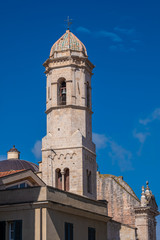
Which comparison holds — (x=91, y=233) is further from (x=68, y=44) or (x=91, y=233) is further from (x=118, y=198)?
(x=118, y=198)

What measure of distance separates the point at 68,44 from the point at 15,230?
25.9 meters

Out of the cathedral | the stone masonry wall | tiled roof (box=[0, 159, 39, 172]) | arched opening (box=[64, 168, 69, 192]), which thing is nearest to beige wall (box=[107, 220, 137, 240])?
the cathedral

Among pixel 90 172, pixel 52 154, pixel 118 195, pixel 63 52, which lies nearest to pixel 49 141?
pixel 52 154

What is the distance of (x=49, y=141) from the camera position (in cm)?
5225

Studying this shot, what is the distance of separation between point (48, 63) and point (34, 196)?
23.6 m

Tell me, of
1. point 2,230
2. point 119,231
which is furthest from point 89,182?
point 2,230

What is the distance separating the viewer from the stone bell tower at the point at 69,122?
2016 inches

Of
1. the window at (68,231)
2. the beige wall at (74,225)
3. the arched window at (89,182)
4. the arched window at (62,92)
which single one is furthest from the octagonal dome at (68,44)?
the window at (68,231)

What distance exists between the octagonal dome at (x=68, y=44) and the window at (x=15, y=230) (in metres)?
24.8

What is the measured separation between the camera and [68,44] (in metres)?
54.5

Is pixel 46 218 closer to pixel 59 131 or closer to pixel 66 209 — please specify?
pixel 66 209

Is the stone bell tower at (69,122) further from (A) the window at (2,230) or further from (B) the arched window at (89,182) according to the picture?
(A) the window at (2,230)

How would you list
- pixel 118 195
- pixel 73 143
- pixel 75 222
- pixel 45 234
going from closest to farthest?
pixel 45 234, pixel 75 222, pixel 73 143, pixel 118 195

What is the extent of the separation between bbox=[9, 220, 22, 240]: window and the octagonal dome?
24.8m
